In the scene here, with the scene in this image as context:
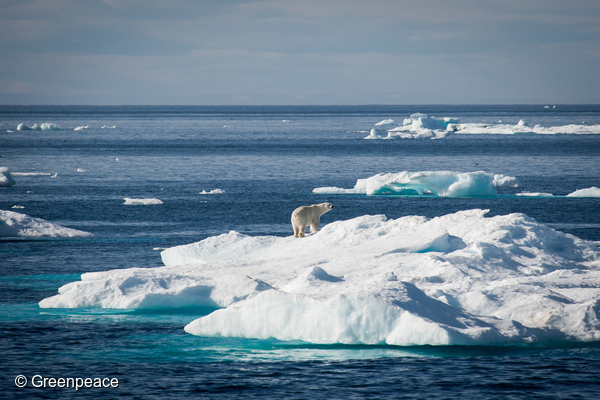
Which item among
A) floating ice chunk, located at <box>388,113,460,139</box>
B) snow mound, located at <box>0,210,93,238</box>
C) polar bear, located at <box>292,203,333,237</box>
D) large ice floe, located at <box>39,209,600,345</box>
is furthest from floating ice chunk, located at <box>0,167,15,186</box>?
floating ice chunk, located at <box>388,113,460,139</box>

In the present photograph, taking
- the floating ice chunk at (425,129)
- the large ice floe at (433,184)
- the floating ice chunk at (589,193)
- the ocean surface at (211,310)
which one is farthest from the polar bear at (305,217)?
the floating ice chunk at (425,129)

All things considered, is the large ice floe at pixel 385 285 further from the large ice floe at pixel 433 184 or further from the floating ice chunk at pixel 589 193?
the floating ice chunk at pixel 589 193

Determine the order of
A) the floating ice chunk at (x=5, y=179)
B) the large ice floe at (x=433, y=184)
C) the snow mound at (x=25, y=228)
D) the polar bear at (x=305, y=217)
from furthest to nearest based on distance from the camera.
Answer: the floating ice chunk at (x=5, y=179) < the large ice floe at (x=433, y=184) < the snow mound at (x=25, y=228) < the polar bear at (x=305, y=217)

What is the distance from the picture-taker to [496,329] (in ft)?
37.2

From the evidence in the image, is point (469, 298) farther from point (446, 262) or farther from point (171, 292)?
point (171, 292)

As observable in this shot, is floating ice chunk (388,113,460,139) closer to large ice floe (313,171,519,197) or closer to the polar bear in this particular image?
large ice floe (313,171,519,197)

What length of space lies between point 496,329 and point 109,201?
30.0 m

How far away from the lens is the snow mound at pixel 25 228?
25641 millimetres

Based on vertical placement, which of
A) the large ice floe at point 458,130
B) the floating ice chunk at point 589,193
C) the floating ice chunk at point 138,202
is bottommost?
the floating ice chunk at point 138,202

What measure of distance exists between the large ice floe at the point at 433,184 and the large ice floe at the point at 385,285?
58.9 feet

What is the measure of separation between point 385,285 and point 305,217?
324 inches

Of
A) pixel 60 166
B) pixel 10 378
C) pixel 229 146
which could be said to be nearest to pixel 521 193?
pixel 10 378

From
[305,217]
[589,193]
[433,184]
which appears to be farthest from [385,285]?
[589,193]

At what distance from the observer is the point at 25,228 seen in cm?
2583
